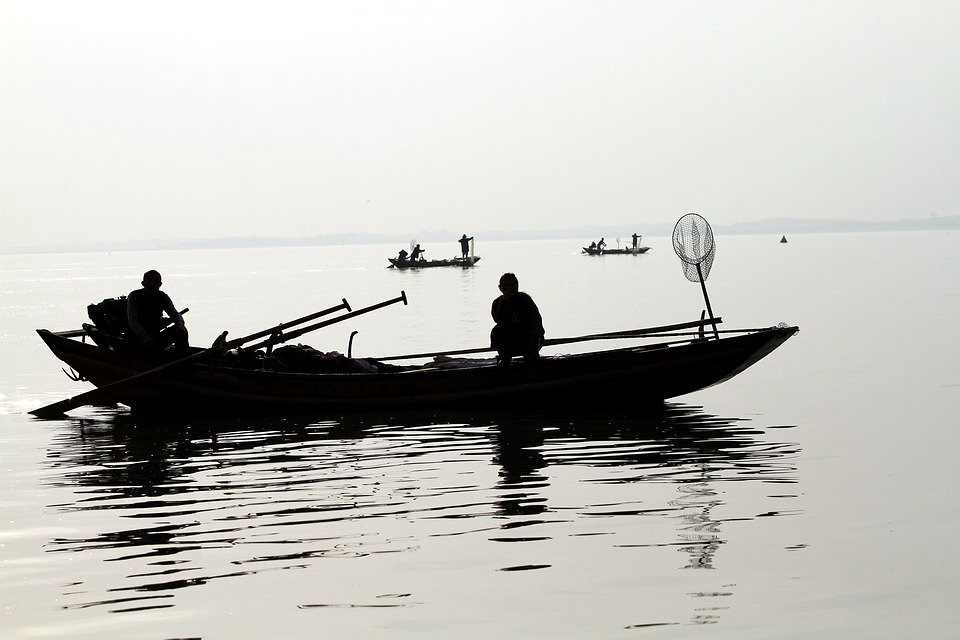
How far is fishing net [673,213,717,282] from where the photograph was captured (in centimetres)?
1488

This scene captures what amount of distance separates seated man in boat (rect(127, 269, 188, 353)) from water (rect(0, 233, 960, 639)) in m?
1.11

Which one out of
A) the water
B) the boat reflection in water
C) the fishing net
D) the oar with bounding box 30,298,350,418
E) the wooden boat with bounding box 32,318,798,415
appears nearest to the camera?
the water

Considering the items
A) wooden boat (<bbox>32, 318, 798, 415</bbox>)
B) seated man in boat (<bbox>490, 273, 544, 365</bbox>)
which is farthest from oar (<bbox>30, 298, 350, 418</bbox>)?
seated man in boat (<bbox>490, 273, 544, 365</bbox>)

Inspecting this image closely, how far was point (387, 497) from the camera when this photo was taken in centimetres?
1016

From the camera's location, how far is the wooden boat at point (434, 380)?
47.4ft

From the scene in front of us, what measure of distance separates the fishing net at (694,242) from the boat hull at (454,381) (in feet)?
3.73

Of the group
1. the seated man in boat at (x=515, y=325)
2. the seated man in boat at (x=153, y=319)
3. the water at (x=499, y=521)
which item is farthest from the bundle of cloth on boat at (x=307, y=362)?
the seated man in boat at (x=515, y=325)

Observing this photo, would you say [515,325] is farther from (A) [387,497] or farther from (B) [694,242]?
(A) [387,497]

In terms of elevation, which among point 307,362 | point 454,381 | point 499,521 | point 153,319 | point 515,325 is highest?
point 153,319

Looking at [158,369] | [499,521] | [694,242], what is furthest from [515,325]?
[499,521]

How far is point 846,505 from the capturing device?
9.48 m

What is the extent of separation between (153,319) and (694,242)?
7.18 m

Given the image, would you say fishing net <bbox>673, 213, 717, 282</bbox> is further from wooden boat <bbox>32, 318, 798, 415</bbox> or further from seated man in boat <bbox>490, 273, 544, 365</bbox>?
seated man in boat <bbox>490, 273, 544, 365</bbox>

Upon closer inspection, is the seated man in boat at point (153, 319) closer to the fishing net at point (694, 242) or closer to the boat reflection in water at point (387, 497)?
the boat reflection in water at point (387, 497)
